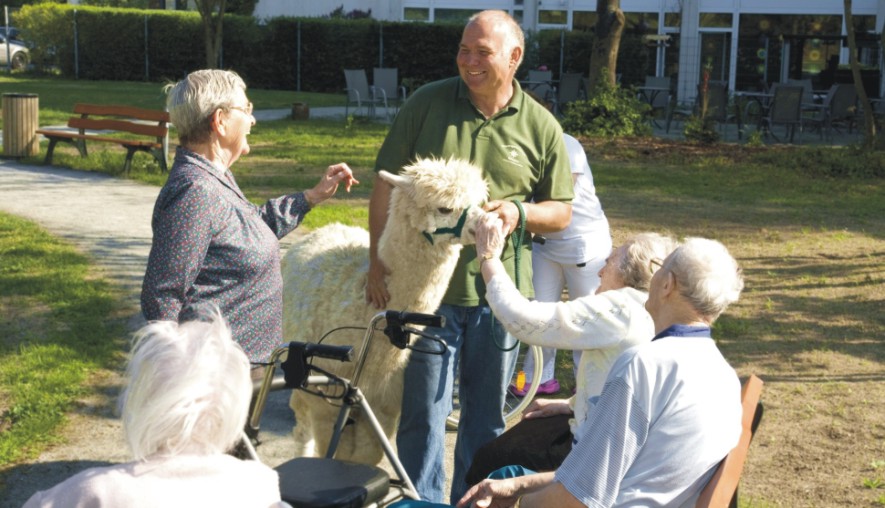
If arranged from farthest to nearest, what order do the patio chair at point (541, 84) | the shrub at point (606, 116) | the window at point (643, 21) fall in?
the window at point (643, 21) → the patio chair at point (541, 84) → the shrub at point (606, 116)

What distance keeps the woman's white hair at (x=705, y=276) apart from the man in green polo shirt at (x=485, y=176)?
117cm

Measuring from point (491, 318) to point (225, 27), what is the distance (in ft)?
107

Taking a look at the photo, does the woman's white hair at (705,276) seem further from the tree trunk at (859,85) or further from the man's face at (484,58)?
the tree trunk at (859,85)

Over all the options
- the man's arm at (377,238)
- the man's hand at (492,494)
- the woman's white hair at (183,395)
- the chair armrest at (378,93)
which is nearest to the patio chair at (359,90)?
the chair armrest at (378,93)

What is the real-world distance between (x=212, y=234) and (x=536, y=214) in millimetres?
1374

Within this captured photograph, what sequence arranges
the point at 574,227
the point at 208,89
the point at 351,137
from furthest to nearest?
the point at 351,137 → the point at 574,227 → the point at 208,89

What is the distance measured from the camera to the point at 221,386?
7.99 feet

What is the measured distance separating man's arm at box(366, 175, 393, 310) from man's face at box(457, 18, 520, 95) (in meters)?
0.58

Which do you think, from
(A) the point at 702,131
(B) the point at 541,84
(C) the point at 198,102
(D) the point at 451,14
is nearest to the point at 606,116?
(A) the point at 702,131

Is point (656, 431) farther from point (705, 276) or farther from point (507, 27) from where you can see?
point (507, 27)

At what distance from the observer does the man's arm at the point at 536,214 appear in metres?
4.20

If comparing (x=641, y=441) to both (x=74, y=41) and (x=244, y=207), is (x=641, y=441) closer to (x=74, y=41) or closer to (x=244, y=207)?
(x=244, y=207)

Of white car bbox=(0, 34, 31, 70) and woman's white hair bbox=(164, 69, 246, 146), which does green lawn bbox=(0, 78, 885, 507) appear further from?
white car bbox=(0, 34, 31, 70)

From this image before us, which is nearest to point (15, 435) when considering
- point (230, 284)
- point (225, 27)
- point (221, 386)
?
point (230, 284)
